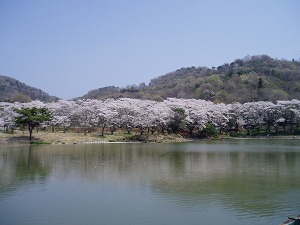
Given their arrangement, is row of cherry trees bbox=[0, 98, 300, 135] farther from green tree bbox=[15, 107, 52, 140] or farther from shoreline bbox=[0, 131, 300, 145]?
green tree bbox=[15, 107, 52, 140]

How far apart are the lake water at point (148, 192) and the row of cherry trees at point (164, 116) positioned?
24808mm

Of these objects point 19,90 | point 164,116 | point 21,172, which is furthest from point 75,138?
point 19,90

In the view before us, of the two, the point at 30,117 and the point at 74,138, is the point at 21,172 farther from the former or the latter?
the point at 74,138

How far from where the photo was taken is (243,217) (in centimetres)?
1064

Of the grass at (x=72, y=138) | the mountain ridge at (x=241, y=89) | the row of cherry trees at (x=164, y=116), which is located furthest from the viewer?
the mountain ridge at (x=241, y=89)

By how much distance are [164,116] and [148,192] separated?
33451 mm

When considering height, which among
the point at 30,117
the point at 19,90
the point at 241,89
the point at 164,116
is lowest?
the point at 30,117

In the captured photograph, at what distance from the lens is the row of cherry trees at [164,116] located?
1873 inches

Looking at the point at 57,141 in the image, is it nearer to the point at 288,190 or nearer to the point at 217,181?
the point at 217,181

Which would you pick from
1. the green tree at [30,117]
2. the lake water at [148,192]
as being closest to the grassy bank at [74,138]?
the green tree at [30,117]

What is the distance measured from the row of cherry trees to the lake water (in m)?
24.8

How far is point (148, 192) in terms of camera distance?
46.3 ft

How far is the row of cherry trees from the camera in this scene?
47.6m

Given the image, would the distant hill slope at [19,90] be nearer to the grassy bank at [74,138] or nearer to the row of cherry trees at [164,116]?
the row of cherry trees at [164,116]
